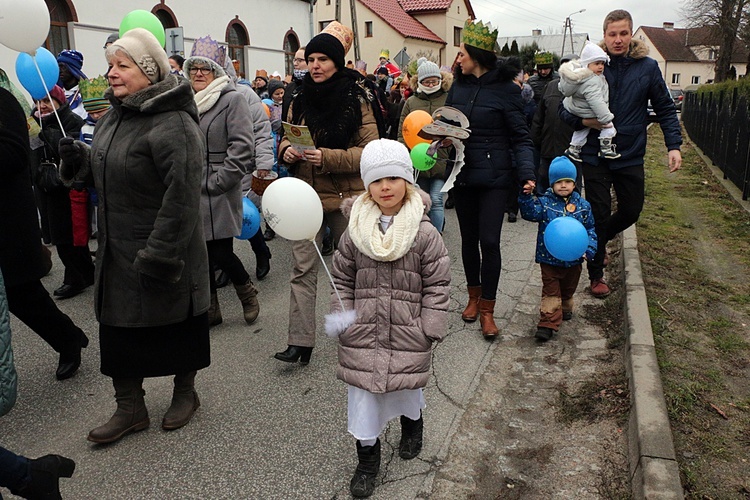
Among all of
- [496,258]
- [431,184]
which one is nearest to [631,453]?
[496,258]

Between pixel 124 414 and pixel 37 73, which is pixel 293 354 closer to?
pixel 124 414

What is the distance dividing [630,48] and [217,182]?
3231 millimetres

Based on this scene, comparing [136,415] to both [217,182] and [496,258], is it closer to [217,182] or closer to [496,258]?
[217,182]

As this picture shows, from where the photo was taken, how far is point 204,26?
1803 cm

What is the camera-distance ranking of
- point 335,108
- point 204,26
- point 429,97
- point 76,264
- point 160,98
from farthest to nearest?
point 204,26
point 429,97
point 76,264
point 335,108
point 160,98

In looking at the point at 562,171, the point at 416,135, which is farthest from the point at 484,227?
the point at 416,135

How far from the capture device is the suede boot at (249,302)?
5.04 meters

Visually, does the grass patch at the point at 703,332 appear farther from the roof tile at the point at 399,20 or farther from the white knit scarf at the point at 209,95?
the roof tile at the point at 399,20

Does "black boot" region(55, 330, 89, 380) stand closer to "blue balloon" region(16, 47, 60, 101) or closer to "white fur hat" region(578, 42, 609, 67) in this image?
"blue balloon" region(16, 47, 60, 101)

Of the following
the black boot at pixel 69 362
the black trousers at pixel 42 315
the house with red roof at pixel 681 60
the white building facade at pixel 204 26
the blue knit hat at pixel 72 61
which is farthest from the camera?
the house with red roof at pixel 681 60

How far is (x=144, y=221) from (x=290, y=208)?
0.69 meters

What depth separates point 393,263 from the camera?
2.85 m

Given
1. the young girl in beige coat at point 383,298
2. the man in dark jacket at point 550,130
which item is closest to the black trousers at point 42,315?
the young girl in beige coat at point 383,298

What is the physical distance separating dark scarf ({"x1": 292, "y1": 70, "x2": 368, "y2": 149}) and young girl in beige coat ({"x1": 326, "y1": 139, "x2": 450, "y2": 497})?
111 cm
